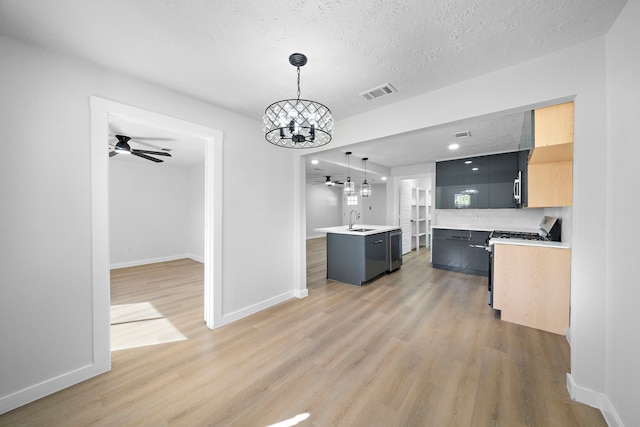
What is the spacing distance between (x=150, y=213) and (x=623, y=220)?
7.69 metres

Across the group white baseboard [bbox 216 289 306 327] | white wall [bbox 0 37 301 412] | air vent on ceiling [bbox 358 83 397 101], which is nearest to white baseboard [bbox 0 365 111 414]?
white wall [bbox 0 37 301 412]

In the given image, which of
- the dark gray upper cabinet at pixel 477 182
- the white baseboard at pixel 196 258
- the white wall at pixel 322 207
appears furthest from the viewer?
the white wall at pixel 322 207

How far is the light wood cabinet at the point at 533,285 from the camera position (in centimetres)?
259

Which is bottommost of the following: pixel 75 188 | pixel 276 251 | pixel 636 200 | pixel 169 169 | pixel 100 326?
pixel 100 326

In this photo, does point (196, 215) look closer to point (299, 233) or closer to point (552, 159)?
point (299, 233)

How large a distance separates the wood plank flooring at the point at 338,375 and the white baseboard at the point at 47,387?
55 mm

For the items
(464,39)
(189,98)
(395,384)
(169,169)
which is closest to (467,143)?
(464,39)

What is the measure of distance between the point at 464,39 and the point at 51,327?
12.0 feet

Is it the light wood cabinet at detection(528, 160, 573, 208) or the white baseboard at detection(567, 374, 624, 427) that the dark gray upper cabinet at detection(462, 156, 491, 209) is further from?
the white baseboard at detection(567, 374, 624, 427)

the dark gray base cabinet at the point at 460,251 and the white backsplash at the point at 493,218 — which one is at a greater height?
the white backsplash at the point at 493,218

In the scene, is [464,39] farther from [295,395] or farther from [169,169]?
[169,169]

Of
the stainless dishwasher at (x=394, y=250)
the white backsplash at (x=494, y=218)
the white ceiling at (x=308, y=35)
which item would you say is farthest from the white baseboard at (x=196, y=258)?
the white backsplash at (x=494, y=218)

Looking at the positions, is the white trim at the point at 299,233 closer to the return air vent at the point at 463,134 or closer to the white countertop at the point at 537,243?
the return air vent at the point at 463,134

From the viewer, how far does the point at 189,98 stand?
2531mm
